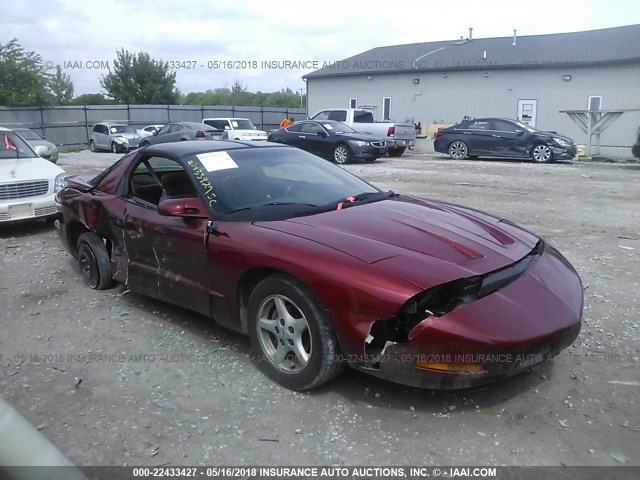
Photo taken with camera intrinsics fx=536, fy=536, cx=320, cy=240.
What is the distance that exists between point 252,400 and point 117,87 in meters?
53.9

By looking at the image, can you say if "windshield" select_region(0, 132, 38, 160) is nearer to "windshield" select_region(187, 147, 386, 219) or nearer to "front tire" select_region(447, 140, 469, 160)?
"windshield" select_region(187, 147, 386, 219)

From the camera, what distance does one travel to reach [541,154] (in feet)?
55.5

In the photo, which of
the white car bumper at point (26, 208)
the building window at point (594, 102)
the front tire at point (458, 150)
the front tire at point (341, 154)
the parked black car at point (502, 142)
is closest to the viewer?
the white car bumper at point (26, 208)

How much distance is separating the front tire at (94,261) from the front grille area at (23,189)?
2.81 m

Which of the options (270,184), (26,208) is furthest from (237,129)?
(270,184)

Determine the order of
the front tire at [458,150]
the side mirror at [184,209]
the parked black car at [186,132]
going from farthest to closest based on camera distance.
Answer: the parked black car at [186,132], the front tire at [458,150], the side mirror at [184,209]

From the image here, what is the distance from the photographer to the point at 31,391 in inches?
130

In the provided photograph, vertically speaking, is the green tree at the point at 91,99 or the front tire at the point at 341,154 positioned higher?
the green tree at the point at 91,99

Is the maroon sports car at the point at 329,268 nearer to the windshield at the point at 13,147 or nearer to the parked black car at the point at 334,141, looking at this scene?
the windshield at the point at 13,147

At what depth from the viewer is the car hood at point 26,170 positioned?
24.2 ft

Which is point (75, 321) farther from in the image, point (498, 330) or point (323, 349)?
point (498, 330)

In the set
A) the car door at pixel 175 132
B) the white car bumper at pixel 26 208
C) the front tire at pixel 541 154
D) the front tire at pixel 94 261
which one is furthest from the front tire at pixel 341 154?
the front tire at pixel 94 261

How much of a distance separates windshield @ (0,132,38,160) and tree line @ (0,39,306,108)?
25.3m

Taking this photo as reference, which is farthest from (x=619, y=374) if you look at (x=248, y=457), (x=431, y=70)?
(x=431, y=70)
